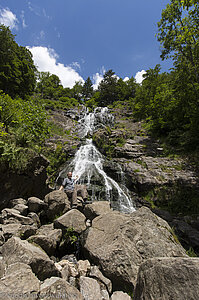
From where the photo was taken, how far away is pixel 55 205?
17.1ft

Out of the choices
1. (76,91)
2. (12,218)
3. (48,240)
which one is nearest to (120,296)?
(48,240)

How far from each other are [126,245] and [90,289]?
1007mm

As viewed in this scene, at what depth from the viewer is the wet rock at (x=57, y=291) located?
5.65 feet

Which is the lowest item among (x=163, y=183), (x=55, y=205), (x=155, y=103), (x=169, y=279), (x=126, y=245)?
(x=163, y=183)

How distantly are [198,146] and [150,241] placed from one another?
1282cm

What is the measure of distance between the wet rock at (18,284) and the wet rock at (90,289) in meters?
0.96

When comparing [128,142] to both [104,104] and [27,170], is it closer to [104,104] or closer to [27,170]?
[27,170]

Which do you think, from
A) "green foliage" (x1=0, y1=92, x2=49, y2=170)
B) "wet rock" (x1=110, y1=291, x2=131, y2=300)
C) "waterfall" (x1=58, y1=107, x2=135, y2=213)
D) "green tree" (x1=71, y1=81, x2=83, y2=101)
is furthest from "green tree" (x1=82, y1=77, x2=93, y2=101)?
"wet rock" (x1=110, y1=291, x2=131, y2=300)

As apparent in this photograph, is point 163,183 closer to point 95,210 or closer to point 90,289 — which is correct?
point 95,210

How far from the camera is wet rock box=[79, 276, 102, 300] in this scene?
2217 mm

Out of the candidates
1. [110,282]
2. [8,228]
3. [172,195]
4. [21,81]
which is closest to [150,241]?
[110,282]

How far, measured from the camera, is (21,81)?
2512 cm

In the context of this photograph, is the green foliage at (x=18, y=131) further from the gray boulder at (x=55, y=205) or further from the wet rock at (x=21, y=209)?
the gray boulder at (x=55, y=205)

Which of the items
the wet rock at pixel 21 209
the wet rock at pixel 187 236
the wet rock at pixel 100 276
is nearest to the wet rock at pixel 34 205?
the wet rock at pixel 21 209
